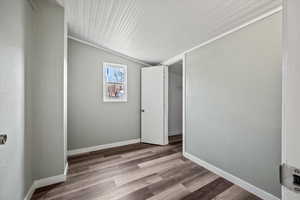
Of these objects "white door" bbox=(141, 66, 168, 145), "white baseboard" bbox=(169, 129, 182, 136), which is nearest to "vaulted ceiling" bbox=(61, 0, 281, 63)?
"white door" bbox=(141, 66, 168, 145)

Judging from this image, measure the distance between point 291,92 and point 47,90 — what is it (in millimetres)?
2282

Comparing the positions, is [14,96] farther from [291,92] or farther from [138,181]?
[291,92]

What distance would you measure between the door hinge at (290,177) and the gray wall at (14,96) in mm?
1718

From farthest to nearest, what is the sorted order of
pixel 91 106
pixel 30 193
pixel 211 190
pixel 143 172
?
pixel 91 106 → pixel 143 172 → pixel 211 190 → pixel 30 193

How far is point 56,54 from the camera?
5.78 ft

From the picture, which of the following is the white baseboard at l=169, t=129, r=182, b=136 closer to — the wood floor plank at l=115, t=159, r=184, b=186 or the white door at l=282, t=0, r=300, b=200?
the wood floor plank at l=115, t=159, r=184, b=186

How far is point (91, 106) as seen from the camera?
2887 mm

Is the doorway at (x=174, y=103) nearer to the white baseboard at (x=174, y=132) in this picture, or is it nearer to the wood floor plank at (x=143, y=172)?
the white baseboard at (x=174, y=132)

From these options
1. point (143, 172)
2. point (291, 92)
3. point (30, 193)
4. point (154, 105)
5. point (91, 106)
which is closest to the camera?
point (291, 92)

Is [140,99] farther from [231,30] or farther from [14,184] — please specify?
[14,184]

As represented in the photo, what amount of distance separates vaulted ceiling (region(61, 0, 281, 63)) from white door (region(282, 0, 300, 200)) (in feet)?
4.02

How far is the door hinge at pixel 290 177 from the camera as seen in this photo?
0.41 m

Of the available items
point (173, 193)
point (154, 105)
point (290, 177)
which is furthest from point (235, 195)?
point (154, 105)

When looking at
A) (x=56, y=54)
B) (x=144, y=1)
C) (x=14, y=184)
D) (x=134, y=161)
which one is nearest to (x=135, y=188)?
(x=134, y=161)
